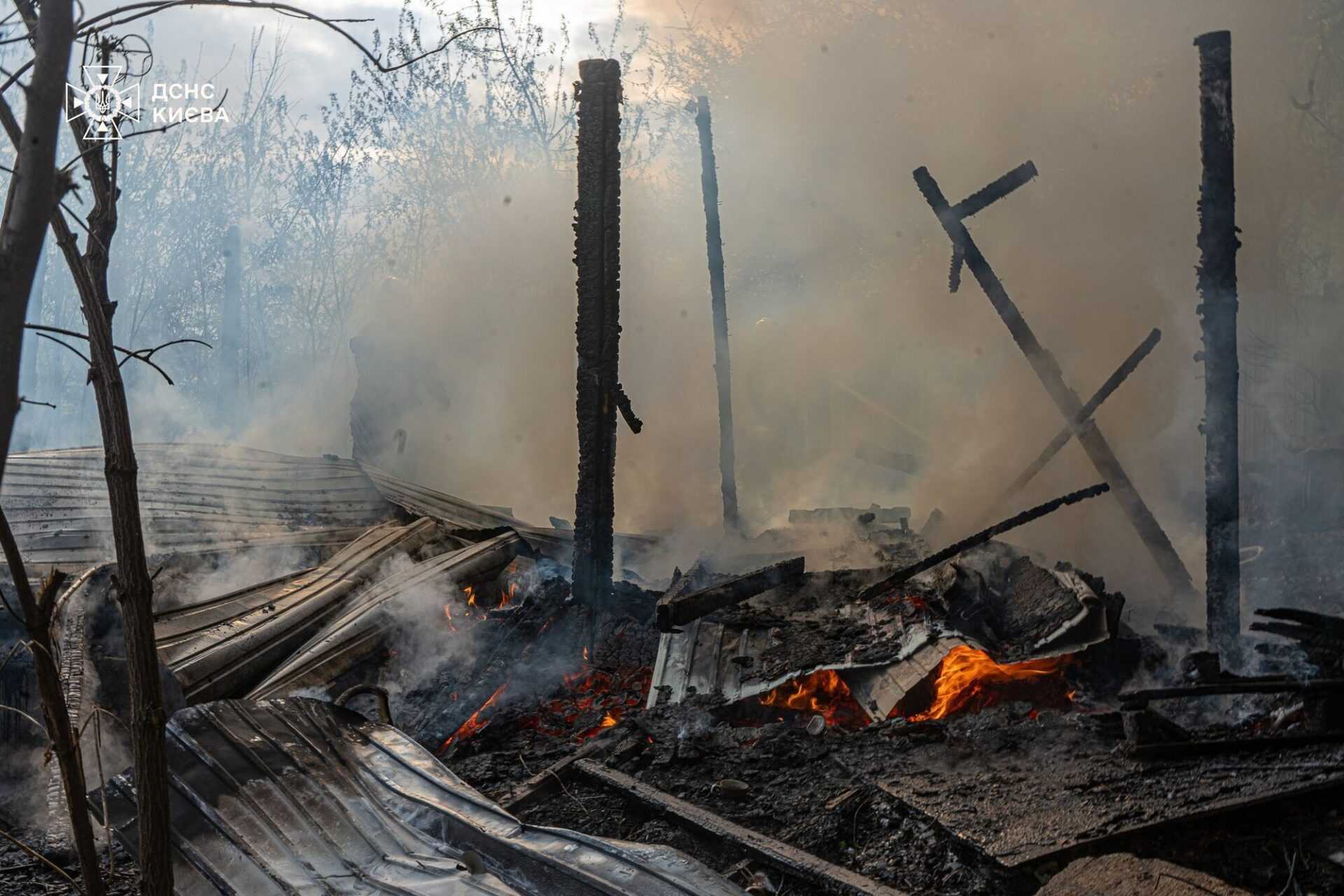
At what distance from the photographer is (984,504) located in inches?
444

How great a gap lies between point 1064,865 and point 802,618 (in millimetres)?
A: 3304

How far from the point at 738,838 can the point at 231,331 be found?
65.8 feet

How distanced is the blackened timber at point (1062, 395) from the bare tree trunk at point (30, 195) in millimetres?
6490

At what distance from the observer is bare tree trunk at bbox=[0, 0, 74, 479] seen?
1.42 meters

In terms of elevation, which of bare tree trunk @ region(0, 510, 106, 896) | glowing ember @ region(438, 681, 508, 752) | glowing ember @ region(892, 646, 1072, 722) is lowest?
glowing ember @ region(438, 681, 508, 752)

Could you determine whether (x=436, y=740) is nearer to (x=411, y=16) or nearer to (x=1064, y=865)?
(x=1064, y=865)

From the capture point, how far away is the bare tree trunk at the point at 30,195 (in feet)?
4.67

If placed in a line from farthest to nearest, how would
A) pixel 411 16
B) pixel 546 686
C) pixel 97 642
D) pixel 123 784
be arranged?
pixel 411 16 → pixel 546 686 → pixel 97 642 → pixel 123 784

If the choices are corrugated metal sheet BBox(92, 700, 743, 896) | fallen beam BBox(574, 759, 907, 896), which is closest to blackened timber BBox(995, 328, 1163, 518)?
fallen beam BBox(574, 759, 907, 896)

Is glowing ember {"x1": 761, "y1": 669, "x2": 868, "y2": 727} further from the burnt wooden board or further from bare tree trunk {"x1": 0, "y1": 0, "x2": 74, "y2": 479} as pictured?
bare tree trunk {"x1": 0, "y1": 0, "x2": 74, "y2": 479}

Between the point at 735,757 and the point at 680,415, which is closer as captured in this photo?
the point at 735,757

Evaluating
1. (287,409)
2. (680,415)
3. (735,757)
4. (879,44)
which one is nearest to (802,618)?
(735,757)

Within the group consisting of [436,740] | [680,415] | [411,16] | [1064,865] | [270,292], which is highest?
[411,16]

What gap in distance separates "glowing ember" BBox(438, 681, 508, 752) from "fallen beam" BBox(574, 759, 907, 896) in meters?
1.23
